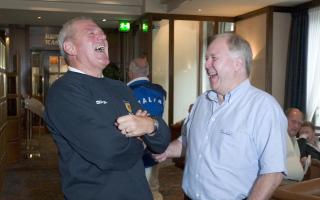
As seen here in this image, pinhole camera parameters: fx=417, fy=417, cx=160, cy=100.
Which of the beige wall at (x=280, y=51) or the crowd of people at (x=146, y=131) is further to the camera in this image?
the beige wall at (x=280, y=51)

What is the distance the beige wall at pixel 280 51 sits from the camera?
7520 millimetres

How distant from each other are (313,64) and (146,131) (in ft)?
20.0

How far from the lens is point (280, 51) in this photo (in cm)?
759

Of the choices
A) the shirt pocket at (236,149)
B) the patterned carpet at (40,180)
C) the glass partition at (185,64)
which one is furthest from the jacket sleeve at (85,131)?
the glass partition at (185,64)

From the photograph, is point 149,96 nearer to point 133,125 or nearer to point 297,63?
point 133,125

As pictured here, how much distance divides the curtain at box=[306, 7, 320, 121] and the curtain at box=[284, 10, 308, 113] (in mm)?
71

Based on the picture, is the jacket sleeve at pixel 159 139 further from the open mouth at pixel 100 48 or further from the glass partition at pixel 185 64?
the glass partition at pixel 185 64

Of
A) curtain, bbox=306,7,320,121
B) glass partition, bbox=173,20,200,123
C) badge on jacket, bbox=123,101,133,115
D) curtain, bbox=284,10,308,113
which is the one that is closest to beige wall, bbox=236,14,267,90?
curtain, bbox=284,10,308,113

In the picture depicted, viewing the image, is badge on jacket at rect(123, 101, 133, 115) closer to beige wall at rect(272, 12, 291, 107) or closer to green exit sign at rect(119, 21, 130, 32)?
beige wall at rect(272, 12, 291, 107)

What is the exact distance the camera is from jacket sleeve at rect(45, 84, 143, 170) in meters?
1.48

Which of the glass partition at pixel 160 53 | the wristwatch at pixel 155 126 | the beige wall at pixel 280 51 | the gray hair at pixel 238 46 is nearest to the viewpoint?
the wristwatch at pixel 155 126

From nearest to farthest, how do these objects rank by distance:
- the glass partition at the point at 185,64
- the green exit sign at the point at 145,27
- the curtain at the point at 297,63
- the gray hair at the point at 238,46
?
the gray hair at the point at 238,46, the curtain at the point at 297,63, the green exit sign at the point at 145,27, the glass partition at the point at 185,64

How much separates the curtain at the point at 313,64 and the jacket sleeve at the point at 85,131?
19.5 feet

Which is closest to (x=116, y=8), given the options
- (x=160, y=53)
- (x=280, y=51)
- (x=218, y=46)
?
(x=160, y=53)
